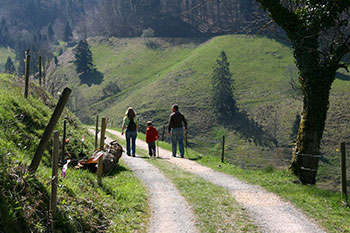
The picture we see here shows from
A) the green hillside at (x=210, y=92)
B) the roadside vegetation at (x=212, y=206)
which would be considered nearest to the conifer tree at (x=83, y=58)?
the green hillside at (x=210, y=92)

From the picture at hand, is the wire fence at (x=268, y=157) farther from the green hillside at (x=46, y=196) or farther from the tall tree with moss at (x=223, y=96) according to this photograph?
the green hillside at (x=46, y=196)

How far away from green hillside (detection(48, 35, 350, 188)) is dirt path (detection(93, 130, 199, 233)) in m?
30.4

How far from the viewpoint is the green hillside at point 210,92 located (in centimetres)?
5653

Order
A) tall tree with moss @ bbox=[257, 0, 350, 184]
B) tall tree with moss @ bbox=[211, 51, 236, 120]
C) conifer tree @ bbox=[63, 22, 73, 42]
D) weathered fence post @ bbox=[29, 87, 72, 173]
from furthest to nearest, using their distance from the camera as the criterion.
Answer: conifer tree @ bbox=[63, 22, 73, 42]
tall tree with moss @ bbox=[211, 51, 236, 120]
tall tree with moss @ bbox=[257, 0, 350, 184]
weathered fence post @ bbox=[29, 87, 72, 173]

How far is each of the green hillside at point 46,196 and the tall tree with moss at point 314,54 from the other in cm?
564

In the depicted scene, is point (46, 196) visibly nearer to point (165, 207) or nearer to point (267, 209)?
point (165, 207)

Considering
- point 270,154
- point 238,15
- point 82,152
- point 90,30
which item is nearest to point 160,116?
point 270,154

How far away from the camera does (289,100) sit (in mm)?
67438

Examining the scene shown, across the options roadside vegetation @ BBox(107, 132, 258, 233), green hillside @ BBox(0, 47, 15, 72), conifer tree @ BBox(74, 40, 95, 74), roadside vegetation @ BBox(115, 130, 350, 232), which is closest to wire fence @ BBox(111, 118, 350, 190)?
roadside vegetation @ BBox(115, 130, 350, 232)

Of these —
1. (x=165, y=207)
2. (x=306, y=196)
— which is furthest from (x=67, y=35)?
(x=306, y=196)

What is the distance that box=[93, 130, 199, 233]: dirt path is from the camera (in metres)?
6.30

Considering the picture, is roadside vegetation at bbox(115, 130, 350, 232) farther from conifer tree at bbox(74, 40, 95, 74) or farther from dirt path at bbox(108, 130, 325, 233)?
conifer tree at bbox(74, 40, 95, 74)

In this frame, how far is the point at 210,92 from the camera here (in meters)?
75.8

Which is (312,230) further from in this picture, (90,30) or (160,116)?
(90,30)
